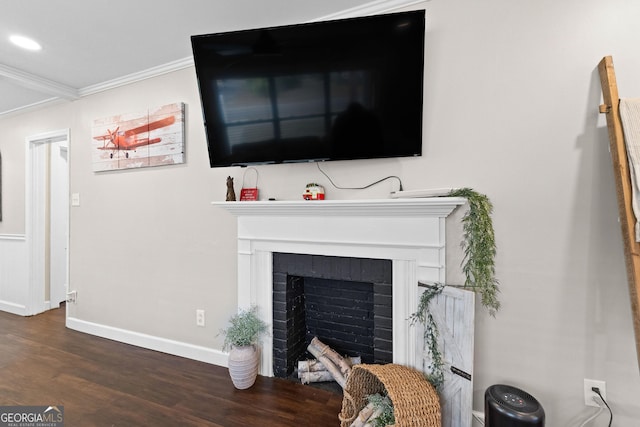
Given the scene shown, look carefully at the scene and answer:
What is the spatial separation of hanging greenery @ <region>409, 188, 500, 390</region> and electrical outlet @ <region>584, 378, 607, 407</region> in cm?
47

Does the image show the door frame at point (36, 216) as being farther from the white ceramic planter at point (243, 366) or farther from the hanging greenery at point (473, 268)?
the hanging greenery at point (473, 268)

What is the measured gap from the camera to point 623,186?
117cm

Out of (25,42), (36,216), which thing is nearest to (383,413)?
(25,42)

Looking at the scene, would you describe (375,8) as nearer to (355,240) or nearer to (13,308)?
(355,240)

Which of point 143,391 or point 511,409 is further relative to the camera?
point 143,391

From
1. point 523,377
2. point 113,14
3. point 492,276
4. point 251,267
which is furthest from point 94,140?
point 523,377

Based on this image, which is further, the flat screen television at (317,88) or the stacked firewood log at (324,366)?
the stacked firewood log at (324,366)

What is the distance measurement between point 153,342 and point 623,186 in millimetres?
3118

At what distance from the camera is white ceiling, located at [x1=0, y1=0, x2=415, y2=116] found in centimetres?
167

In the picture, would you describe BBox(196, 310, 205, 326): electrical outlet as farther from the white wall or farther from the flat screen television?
the white wall

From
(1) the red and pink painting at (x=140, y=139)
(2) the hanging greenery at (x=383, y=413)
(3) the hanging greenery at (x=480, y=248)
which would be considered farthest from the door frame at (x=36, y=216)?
(3) the hanging greenery at (x=480, y=248)

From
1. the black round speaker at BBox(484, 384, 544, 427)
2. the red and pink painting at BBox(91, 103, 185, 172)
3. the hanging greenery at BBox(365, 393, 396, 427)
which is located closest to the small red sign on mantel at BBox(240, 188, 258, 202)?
the red and pink painting at BBox(91, 103, 185, 172)

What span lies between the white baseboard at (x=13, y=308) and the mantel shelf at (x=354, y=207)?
3136 millimetres

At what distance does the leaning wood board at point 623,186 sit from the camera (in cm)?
115
